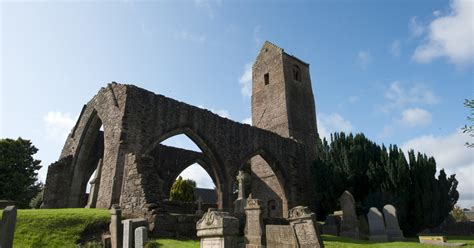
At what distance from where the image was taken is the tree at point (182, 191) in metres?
26.8

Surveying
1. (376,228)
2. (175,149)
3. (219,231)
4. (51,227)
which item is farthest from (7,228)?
(175,149)

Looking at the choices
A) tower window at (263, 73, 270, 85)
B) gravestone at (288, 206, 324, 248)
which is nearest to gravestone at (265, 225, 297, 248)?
gravestone at (288, 206, 324, 248)

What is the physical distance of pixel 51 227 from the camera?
8195mm

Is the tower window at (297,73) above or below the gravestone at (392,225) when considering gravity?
above

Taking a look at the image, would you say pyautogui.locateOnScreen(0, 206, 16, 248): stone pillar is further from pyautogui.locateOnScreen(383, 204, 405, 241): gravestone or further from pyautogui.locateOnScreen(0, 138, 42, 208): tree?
pyautogui.locateOnScreen(0, 138, 42, 208): tree

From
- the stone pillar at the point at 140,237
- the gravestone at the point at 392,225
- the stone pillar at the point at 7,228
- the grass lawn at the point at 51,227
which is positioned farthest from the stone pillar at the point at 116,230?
the gravestone at the point at 392,225

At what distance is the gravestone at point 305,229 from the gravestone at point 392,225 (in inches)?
230

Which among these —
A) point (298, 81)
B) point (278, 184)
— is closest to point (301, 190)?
point (278, 184)

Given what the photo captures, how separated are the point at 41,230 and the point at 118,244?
1.99 meters

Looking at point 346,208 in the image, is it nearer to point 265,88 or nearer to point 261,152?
point 261,152

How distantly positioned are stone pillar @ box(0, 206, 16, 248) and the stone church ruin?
3.27 meters

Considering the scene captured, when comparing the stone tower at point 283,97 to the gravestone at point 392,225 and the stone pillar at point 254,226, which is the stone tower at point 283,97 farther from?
the stone pillar at point 254,226

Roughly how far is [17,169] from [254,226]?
67.6 ft

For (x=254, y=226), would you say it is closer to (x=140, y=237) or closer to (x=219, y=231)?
(x=140, y=237)
